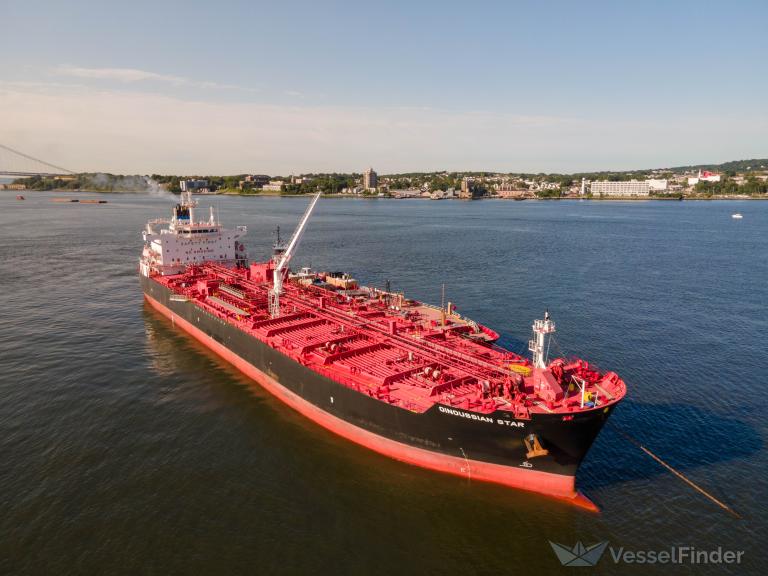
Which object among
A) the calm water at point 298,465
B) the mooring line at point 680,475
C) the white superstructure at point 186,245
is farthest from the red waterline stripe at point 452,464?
the white superstructure at point 186,245

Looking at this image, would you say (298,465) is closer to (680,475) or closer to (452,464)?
(452,464)

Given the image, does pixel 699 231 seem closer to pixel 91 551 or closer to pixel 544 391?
pixel 544 391

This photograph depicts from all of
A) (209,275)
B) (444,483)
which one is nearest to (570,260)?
(209,275)

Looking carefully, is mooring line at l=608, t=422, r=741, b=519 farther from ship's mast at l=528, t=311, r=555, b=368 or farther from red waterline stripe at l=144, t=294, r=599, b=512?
ship's mast at l=528, t=311, r=555, b=368

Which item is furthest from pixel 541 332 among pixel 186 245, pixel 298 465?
pixel 186 245

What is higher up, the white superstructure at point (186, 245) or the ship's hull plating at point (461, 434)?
the white superstructure at point (186, 245)

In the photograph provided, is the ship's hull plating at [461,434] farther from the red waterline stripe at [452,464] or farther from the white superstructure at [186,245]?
the white superstructure at [186,245]

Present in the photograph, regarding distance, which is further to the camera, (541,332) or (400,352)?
(400,352)
